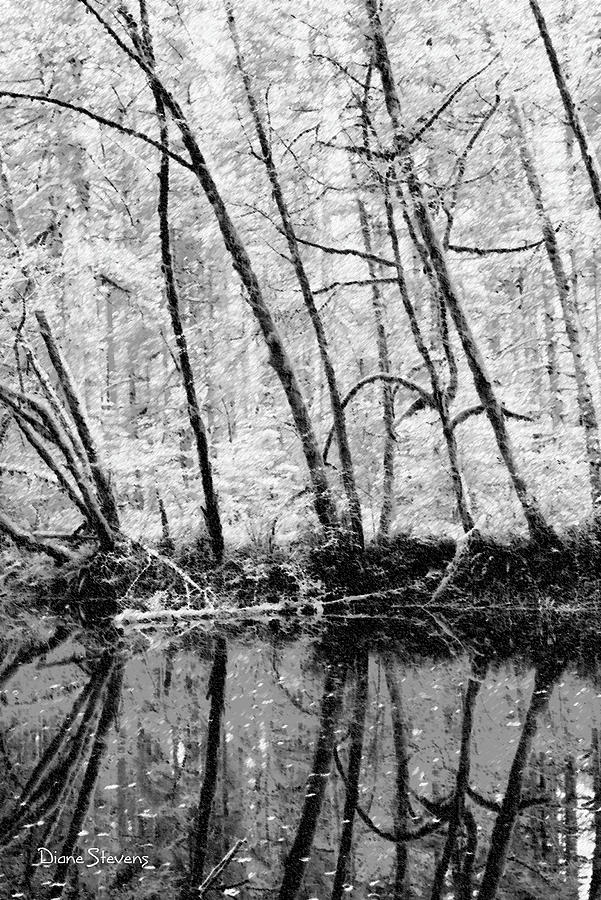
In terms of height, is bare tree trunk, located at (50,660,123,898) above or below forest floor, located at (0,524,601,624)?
below

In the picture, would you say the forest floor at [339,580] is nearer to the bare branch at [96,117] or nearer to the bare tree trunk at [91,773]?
the bare tree trunk at [91,773]

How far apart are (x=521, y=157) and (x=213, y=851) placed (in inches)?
471

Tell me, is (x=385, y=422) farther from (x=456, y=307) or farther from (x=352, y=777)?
(x=352, y=777)

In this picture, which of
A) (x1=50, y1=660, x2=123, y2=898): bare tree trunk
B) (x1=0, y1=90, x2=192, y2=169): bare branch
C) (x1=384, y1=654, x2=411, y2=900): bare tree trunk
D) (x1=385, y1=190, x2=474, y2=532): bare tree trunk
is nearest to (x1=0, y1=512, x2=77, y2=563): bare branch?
(x1=50, y1=660, x2=123, y2=898): bare tree trunk

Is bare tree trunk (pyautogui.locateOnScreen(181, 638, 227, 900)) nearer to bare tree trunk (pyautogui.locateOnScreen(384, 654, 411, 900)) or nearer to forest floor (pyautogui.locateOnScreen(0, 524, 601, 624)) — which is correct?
bare tree trunk (pyautogui.locateOnScreen(384, 654, 411, 900))

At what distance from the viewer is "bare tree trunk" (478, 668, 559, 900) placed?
456 centimetres

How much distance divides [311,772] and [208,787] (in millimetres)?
781

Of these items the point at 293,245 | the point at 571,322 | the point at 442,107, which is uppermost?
the point at 442,107

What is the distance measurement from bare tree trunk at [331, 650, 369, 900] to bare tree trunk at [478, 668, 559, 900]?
79cm

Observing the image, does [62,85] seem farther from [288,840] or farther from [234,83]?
[288,840]

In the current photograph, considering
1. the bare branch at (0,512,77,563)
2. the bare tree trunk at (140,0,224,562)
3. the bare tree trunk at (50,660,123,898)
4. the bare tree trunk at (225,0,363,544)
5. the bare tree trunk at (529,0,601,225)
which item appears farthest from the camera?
the bare branch at (0,512,77,563)

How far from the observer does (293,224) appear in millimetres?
14844

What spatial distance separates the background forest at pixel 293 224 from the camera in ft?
42.6

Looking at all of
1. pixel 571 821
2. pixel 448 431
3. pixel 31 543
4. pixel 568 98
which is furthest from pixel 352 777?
pixel 568 98
